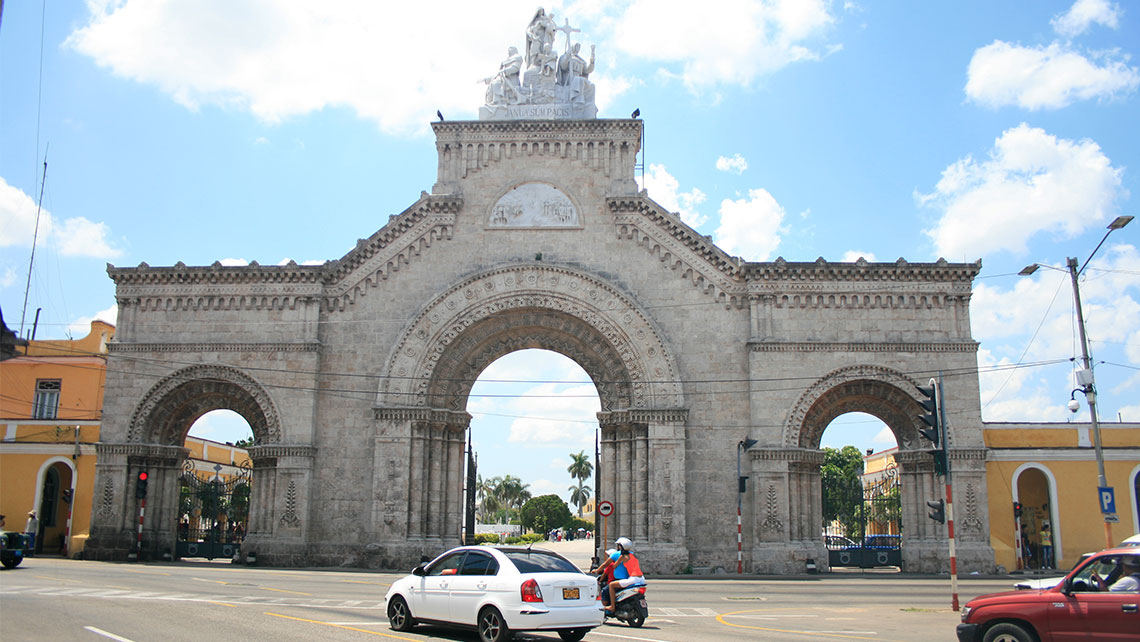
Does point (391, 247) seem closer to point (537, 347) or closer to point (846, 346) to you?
point (537, 347)

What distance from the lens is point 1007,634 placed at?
37.9ft

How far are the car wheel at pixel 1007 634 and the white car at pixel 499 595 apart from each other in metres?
5.25

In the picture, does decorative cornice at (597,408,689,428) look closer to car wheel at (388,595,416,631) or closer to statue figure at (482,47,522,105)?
statue figure at (482,47,522,105)

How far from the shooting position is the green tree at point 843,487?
3331cm

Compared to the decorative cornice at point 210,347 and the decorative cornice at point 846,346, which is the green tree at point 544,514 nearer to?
the decorative cornice at point 210,347

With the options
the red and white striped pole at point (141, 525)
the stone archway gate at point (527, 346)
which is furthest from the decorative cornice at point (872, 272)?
the red and white striped pole at point (141, 525)

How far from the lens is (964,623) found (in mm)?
12047

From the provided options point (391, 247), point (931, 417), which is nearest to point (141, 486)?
point (391, 247)

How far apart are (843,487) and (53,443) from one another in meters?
29.8

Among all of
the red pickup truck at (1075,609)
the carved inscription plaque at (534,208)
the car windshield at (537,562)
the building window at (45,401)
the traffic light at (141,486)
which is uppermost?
the carved inscription plaque at (534,208)

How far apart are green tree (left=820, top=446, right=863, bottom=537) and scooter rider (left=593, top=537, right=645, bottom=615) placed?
643 inches

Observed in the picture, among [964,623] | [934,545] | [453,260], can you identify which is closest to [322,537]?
[453,260]

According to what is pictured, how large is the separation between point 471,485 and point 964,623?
23.7 m

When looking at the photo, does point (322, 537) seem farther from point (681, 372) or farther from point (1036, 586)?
point (1036, 586)
